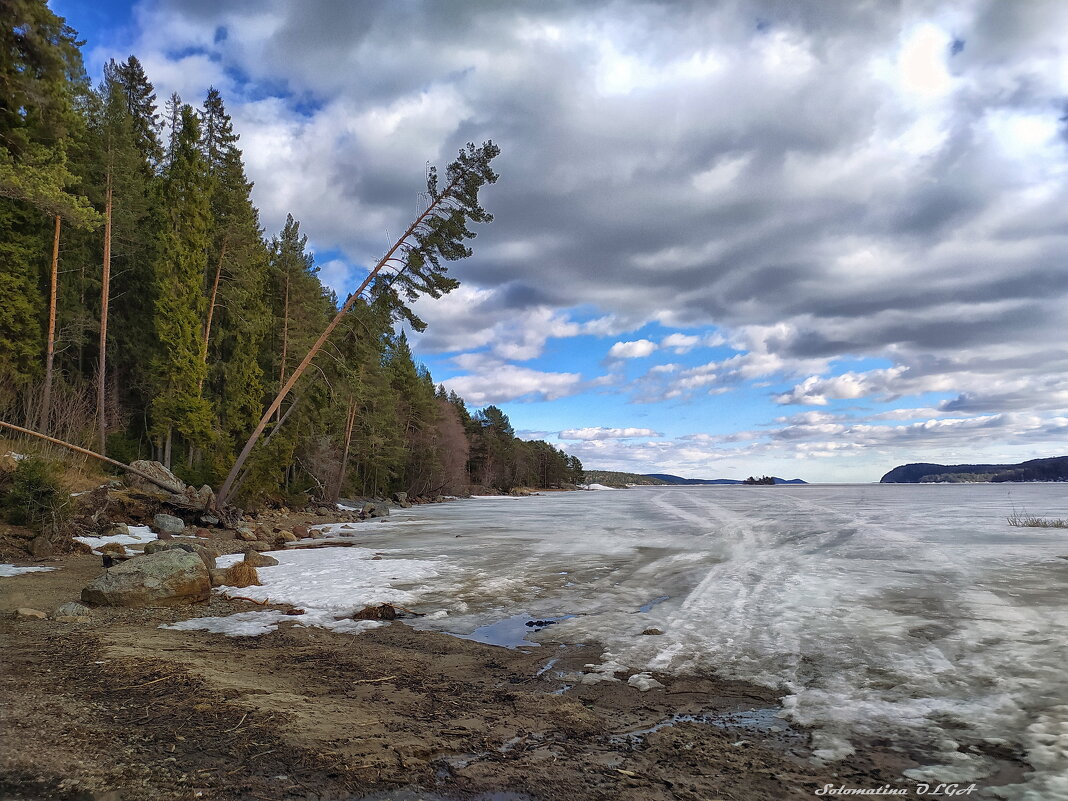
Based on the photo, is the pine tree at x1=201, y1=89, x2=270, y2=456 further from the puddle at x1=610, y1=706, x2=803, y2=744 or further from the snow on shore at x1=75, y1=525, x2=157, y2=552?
the puddle at x1=610, y1=706, x2=803, y2=744

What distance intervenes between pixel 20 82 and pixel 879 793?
1169cm

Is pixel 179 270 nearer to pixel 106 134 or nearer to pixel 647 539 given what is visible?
pixel 106 134

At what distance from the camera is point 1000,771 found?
348 centimetres

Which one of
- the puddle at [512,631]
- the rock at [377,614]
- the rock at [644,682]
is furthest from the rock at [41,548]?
the rock at [644,682]

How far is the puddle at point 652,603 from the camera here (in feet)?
27.8

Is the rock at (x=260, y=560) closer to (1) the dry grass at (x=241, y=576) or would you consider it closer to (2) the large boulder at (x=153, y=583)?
(1) the dry grass at (x=241, y=576)

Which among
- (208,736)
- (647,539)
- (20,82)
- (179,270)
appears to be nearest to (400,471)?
(179,270)

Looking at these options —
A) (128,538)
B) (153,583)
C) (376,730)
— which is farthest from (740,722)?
(128,538)

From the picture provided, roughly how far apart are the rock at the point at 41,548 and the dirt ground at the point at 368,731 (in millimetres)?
7280

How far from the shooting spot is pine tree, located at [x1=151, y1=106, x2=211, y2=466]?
27.9m

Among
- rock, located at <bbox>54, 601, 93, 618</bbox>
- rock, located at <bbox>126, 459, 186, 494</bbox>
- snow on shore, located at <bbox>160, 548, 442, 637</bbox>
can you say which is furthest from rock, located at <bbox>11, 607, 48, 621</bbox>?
rock, located at <bbox>126, 459, 186, 494</bbox>

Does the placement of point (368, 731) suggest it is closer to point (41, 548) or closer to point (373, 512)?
point (41, 548)

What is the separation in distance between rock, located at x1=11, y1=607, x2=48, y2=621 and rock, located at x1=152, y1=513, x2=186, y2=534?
10.5 m

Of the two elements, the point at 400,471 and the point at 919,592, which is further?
the point at 400,471
